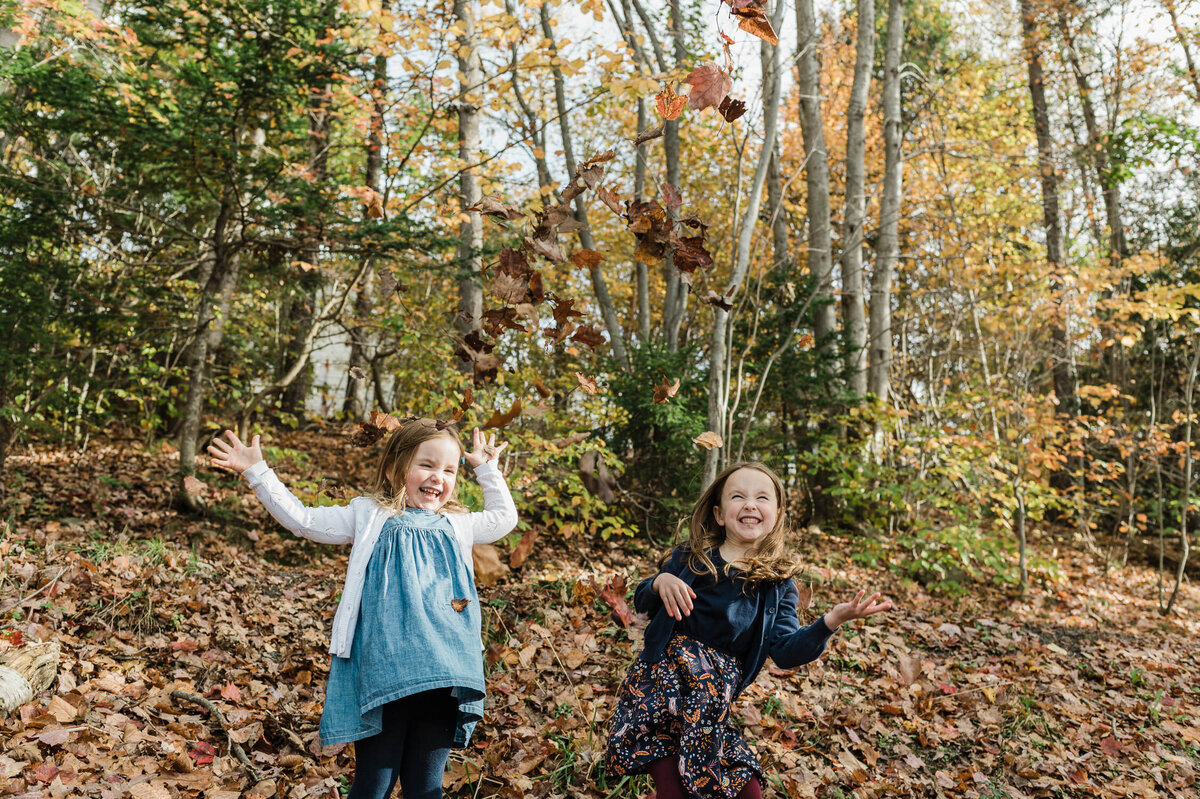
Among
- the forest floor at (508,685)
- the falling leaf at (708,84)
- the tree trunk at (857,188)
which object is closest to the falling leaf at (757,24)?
the falling leaf at (708,84)

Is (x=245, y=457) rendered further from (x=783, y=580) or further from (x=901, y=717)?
(x=901, y=717)

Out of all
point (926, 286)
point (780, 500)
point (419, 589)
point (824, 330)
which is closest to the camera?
point (419, 589)

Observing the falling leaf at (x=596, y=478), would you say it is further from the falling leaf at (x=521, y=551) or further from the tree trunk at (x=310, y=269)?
the tree trunk at (x=310, y=269)

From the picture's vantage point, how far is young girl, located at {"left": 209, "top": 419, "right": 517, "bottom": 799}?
7.37ft

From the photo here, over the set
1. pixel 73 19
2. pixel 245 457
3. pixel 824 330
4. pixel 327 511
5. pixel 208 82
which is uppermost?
pixel 73 19

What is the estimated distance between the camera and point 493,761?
3307 millimetres

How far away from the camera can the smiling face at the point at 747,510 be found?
2555 mm

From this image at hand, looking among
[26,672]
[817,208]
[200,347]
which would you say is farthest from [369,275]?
[26,672]

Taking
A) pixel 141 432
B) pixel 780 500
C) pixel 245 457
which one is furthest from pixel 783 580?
pixel 141 432

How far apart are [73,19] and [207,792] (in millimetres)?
8603

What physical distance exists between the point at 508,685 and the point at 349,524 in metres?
1.89

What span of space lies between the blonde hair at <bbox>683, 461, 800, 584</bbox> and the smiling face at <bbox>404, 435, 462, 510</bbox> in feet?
2.88

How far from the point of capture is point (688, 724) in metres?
2.31

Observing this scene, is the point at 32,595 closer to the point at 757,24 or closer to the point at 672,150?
the point at 757,24
